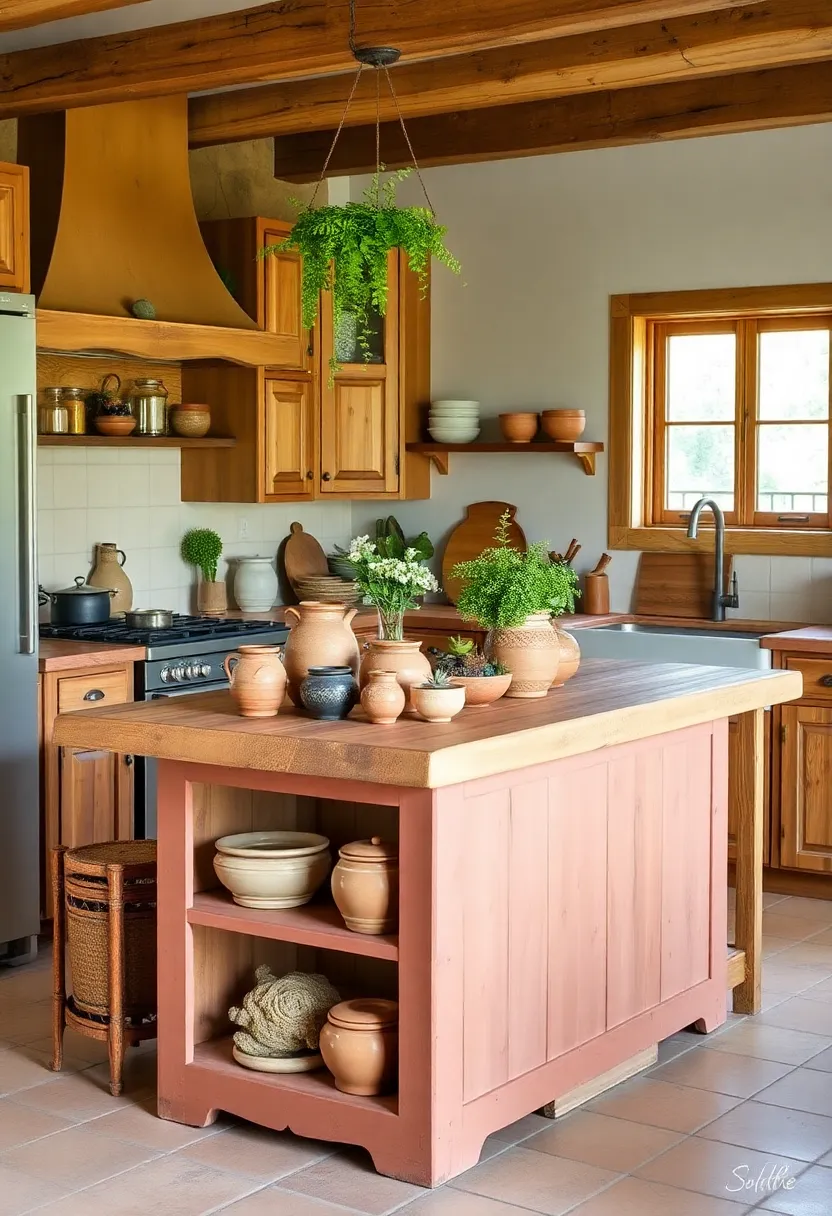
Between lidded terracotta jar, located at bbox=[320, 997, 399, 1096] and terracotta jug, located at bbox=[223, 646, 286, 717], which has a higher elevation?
terracotta jug, located at bbox=[223, 646, 286, 717]

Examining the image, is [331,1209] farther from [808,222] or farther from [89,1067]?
[808,222]

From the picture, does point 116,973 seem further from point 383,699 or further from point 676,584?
point 676,584

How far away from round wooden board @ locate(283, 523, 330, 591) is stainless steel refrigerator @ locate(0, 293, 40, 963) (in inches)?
90.2

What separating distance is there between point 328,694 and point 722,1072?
1.50 metres

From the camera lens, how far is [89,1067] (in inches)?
164

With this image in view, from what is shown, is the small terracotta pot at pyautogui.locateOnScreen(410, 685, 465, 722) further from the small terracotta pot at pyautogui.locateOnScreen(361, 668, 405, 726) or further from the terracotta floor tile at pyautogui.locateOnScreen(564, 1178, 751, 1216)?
the terracotta floor tile at pyautogui.locateOnScreen(564, 1178, 751, 1216)

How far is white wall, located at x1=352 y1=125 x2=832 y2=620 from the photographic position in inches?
252

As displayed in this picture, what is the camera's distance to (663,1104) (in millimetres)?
3887

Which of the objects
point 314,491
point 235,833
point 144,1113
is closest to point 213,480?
point 314,491

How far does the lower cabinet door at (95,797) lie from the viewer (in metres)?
5.29

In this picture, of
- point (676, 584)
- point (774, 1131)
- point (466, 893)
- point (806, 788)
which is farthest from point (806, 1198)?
point (676, 584)

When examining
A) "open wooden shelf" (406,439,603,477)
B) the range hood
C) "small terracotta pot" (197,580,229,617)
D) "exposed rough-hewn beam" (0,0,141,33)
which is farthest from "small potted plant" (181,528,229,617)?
"exposed rough-hewn beam" (0,0,141,33)

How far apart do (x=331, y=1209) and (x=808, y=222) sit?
450 centimetres

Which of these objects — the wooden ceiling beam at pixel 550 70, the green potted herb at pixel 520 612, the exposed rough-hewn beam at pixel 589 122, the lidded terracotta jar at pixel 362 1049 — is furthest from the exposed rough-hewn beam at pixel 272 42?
the lidded terracotta jar at pixel 362 1049
